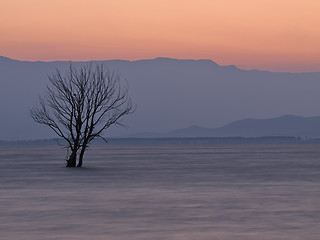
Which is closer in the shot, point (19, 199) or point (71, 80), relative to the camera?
point (19, 199)

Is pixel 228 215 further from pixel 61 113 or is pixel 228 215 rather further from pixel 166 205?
pixel 61 113

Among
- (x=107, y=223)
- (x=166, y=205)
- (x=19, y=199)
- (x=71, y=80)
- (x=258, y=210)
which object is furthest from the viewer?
(x=71, y=80)

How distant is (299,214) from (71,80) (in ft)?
120

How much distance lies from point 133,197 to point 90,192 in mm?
3306

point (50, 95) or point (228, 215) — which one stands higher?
point (50, 95)

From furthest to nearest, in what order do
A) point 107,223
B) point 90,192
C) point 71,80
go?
point 71,80, point 90,192, point 107,223

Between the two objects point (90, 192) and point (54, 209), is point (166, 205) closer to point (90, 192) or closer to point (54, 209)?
point (54, 209)

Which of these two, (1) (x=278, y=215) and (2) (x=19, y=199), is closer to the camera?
(1) (x=278, y=215)

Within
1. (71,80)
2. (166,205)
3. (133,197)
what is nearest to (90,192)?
(133,197)

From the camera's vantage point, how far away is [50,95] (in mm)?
55344

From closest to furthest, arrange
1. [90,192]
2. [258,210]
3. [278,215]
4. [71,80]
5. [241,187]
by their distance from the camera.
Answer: [278,215], [258,210], [90,192], [241,187], [71,80]

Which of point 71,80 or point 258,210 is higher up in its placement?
point 71,80

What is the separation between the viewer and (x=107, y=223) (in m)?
18.2

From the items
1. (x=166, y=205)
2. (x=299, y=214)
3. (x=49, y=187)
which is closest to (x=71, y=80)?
(x=49, y=187)
